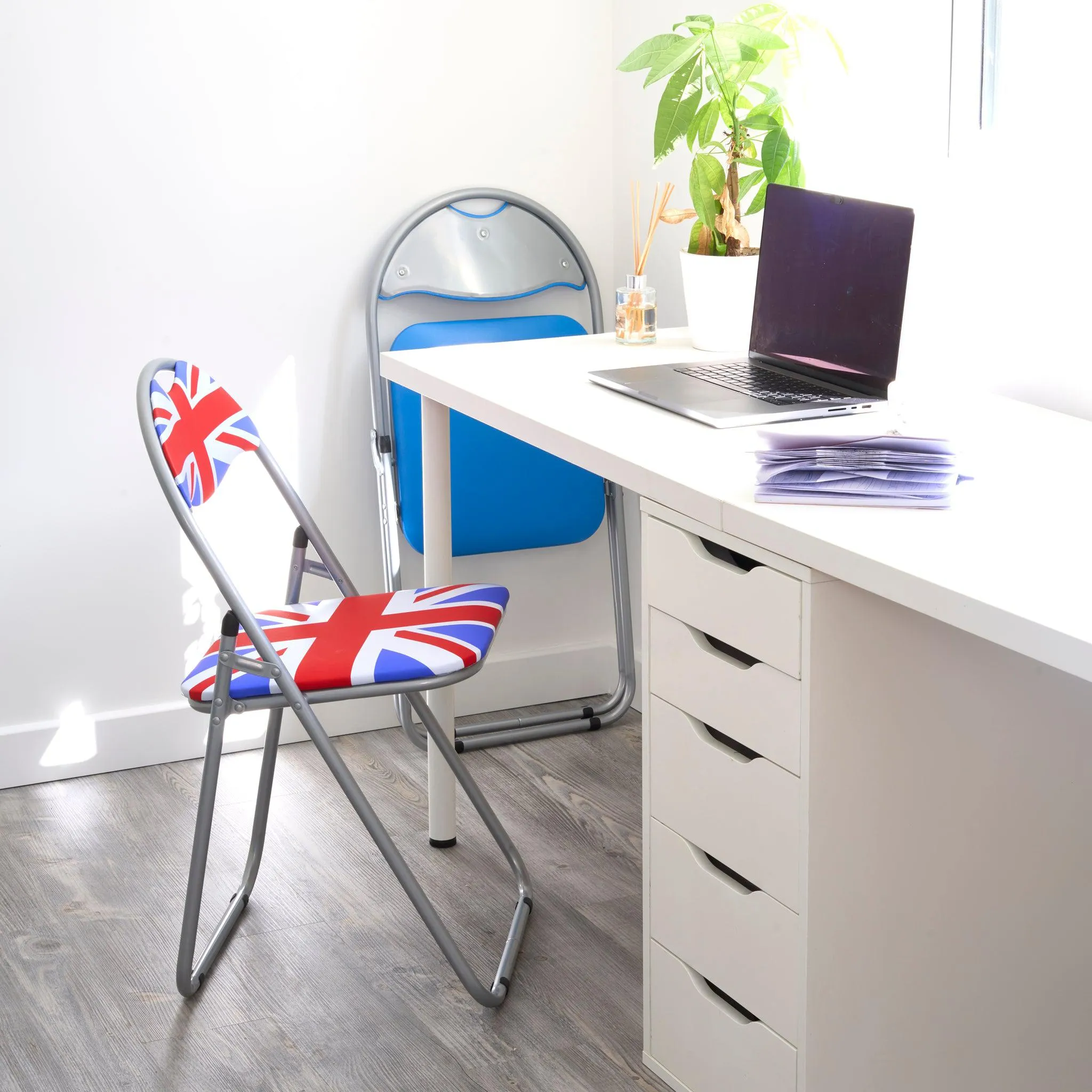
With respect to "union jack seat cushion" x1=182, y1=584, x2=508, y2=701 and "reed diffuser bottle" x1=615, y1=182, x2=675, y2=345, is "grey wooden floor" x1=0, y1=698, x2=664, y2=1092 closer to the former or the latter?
"union jack seat cushion" x1=182, y1=584, x2=508, y2=701

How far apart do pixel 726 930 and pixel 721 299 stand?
966 millimetres

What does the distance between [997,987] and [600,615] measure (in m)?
1.56

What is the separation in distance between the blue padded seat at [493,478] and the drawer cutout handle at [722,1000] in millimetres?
1197

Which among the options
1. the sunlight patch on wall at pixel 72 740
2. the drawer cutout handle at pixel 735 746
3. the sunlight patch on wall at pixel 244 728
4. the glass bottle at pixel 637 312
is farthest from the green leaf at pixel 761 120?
the sunlight patch on wall at pixel 72 740

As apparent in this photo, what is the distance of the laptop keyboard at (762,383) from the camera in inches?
67.8

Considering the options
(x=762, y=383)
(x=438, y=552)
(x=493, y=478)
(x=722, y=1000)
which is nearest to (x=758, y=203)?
(x=762, y=383)

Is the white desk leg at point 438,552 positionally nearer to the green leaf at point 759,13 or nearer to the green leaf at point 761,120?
the green leaf at point 761,120

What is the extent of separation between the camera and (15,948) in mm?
1985

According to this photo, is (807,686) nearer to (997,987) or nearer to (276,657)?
(997,987)

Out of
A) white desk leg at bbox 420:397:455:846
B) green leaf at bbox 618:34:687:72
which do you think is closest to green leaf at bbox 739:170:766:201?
green leaf at bbox 618:34:687:72

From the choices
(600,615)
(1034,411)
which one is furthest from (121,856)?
(1034,411)

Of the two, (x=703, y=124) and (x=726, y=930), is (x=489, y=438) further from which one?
(x=726, y=930)

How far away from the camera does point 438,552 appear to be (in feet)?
7.06

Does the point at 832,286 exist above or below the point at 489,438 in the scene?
above
